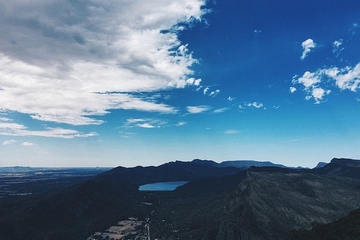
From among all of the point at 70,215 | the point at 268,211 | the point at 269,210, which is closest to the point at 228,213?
the point at 268,211

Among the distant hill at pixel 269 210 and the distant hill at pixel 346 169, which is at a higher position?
the distant hill at pixel 346 169

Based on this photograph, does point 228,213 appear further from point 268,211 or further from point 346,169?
point 346,169

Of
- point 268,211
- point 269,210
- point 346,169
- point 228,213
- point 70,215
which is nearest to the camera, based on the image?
point 268,211

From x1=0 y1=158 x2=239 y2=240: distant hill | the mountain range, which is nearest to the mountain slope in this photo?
the mountain range

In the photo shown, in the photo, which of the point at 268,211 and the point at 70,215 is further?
the point at 70,215

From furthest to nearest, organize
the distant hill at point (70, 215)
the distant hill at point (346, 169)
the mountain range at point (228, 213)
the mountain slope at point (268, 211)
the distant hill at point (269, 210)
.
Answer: the distant hill at point (346, 169), the distant hill at point (70, 215), the mountain range at point (228, 213), the mountain slope at point (268, 211), the distant hill at point (269, 210)

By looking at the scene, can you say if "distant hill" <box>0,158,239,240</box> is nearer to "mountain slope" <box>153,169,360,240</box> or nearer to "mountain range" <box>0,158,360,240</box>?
"mountain range" <box>0,158,360,240</box>

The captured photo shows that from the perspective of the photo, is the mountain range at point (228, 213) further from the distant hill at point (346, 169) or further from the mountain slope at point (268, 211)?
the distant hill at point (346, 169)

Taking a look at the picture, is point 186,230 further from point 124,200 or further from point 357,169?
point 357,169

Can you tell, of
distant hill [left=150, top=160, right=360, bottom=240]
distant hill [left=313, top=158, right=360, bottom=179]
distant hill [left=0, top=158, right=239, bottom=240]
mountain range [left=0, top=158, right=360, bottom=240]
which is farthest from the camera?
distant hill [left=313, top=158, right=360, bottom=179]

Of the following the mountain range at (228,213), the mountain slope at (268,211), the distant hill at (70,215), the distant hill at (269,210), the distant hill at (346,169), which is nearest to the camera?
the distant hill at (269,210)

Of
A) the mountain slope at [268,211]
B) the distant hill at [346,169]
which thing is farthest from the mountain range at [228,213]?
the distant hill at [346,169]

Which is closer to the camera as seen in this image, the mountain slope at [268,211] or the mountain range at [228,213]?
the mountain slope at [268,211]
